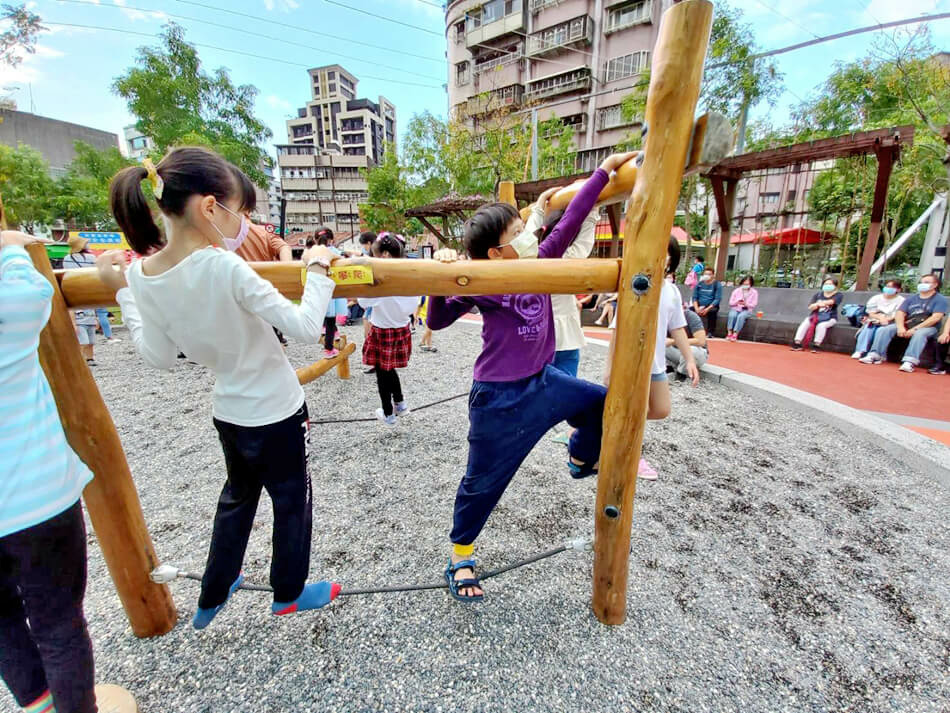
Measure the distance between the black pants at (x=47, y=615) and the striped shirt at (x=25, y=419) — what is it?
57mm

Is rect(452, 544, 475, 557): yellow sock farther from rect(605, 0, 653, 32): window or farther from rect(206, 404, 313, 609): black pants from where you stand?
rect(605, 0, 653, 32): window

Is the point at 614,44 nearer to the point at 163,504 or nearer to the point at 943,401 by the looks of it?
the point at 943,401

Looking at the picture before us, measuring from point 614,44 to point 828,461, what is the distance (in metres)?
30.8

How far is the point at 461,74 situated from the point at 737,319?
33108 mm

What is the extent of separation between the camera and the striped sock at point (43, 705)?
1.15 m

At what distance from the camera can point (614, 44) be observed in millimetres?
25609

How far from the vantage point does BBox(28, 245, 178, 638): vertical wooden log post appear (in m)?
1.37

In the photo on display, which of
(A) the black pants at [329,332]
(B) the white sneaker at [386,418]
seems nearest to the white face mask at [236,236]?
(B) the white sneaker at [386,418]

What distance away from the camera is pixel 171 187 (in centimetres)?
114

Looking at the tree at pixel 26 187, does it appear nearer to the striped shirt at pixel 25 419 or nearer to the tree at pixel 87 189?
the tree at pixel 87 189

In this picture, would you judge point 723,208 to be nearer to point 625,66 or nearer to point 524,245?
point 524,245

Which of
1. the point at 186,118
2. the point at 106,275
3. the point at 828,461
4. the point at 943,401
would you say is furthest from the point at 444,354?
the point at 186,118

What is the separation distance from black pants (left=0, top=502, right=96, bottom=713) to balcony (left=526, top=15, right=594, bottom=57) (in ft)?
104

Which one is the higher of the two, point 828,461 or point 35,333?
point 35,333
